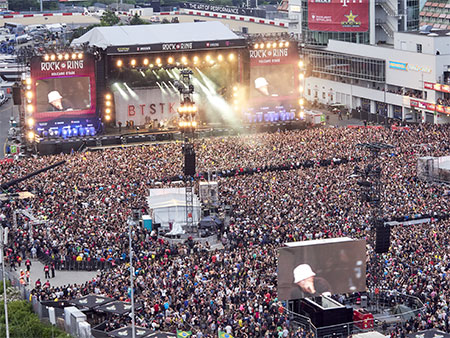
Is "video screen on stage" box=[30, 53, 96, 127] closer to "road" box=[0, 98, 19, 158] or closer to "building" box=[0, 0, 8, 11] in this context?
"road" box=[0, 98, 19, 158]

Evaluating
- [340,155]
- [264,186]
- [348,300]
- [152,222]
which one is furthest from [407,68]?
[348,300]

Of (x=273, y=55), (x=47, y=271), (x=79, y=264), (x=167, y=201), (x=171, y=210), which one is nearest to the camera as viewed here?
(x=47, y=271)

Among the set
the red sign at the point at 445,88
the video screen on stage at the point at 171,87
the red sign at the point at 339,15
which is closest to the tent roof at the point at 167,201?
the video screen on stage at the point at 171,87

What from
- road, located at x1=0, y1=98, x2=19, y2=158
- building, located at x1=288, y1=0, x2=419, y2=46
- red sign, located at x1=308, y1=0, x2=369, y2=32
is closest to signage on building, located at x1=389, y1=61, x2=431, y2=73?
building, located at x1=288, y1=0, x2=419, y2=46

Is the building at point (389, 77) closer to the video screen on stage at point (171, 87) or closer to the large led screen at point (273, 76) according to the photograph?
the large led screen at point (273, 76)

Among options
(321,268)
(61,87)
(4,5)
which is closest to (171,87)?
(61,87)

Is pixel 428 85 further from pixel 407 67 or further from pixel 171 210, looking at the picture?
pixel 171 210

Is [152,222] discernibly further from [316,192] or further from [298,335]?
[298,335]
